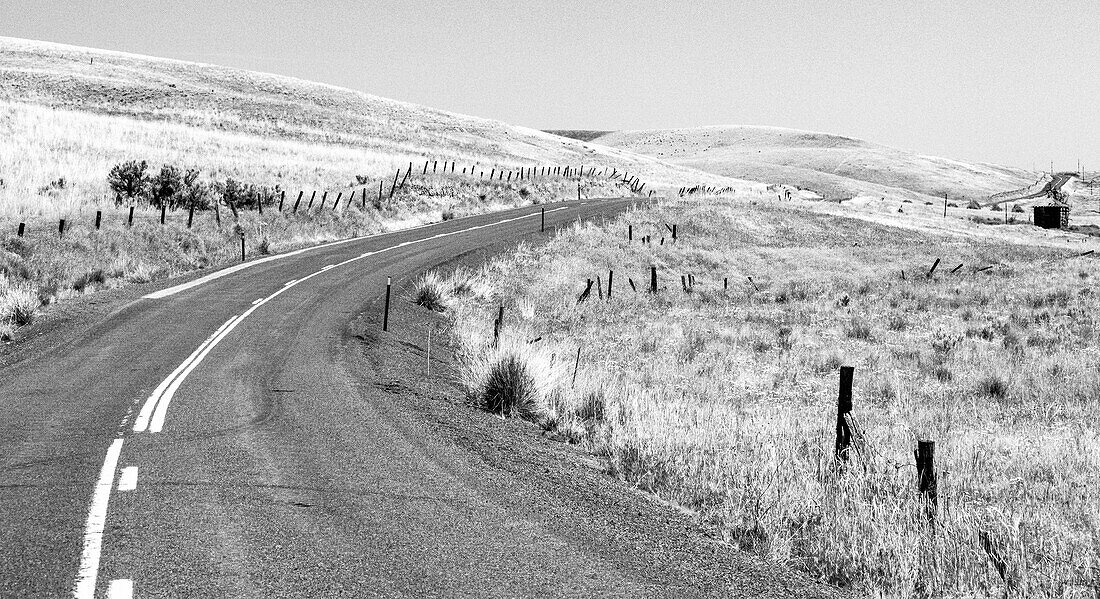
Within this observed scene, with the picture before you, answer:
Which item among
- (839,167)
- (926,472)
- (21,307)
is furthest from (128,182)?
(839,167)

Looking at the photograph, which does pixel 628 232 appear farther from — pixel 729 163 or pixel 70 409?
pixel 729 163

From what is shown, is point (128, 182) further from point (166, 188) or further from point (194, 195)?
point (194, 195)

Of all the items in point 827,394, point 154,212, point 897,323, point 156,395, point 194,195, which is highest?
point 194,195

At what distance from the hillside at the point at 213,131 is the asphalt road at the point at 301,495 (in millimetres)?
18806

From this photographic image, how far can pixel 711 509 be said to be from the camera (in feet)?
26.8

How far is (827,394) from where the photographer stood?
55.9 feet

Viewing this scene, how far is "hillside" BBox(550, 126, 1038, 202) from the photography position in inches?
5074

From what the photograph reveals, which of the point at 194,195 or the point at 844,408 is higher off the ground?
the point at 194,195

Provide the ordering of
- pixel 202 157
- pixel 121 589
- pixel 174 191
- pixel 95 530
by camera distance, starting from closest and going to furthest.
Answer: pixel 121 589 < pixel 95 530 < pixel 174 191 < pixel 202 157

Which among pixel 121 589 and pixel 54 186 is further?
pixel 54 186

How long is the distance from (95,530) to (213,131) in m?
68.5

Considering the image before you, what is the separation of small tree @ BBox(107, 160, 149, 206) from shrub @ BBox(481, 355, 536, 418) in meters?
24.2

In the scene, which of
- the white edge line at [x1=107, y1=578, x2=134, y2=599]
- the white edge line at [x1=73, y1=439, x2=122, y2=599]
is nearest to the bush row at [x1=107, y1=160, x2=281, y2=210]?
the white edge line at [x1=73, y1=439, x2=122, y2=599]

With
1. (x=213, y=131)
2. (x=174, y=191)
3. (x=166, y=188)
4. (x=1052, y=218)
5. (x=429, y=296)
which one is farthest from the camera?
(x=213, y=131)
